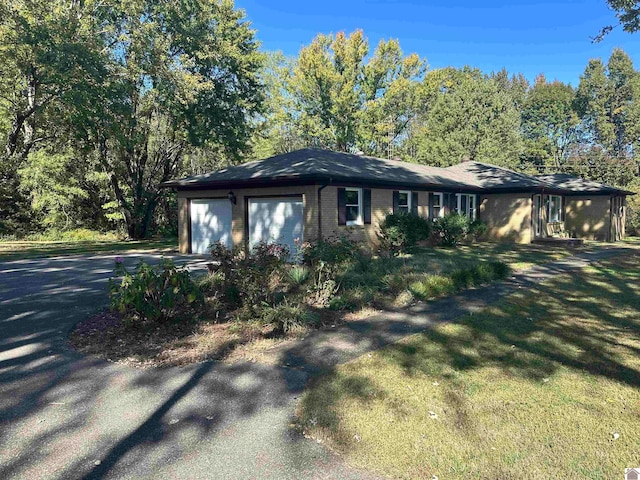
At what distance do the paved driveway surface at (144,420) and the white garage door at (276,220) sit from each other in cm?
861

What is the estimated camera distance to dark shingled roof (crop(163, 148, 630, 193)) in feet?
44.5

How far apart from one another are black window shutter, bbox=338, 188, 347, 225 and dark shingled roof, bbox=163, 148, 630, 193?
414 mm

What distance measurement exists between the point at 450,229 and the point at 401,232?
3.46 meters

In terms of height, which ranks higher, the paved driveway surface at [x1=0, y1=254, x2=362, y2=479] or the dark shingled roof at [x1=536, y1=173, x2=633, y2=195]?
the dark shingled roof at [x1=536, y1=173, x2=633, y2=195]

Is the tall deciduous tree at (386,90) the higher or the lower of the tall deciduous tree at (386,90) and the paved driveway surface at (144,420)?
the higher

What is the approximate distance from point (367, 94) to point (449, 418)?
116 feet

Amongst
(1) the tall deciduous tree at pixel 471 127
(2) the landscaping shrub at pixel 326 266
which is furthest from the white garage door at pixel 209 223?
(1) the tall deciduous tree at pixel 471 127

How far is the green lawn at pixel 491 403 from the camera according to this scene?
310 cm

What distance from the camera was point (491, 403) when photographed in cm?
396

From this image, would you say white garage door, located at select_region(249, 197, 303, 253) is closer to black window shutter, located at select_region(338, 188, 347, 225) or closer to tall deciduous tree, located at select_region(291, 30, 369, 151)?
black window shutter, located at select_region(338, 188, 347, 225)

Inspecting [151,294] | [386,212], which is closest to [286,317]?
[151,294]

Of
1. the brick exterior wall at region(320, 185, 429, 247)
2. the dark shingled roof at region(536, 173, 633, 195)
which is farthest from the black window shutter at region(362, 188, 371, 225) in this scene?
the dark shingled roof at region(536, 173, 633, 195)

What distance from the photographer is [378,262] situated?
34.9 feet

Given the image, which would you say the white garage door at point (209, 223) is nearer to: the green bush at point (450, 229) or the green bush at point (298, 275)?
the green bush at point (298, 275)
